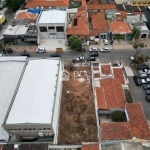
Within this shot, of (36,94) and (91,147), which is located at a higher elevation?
(36,94)

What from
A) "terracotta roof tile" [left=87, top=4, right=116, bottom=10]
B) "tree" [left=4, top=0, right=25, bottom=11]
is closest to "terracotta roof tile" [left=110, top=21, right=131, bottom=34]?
"terracotta roof tile" [left=87, top=4, right=116, bottom=10]

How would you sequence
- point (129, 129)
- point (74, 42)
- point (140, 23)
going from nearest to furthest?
1. point (129, 129)
2. point (74, 42)
3. point (140, 23)

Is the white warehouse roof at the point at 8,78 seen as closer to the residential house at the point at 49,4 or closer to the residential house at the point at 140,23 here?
the residential house at the point at 49,4

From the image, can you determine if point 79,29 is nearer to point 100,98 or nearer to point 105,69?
point 105,69

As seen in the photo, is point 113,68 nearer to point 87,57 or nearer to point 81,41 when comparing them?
point 87,57

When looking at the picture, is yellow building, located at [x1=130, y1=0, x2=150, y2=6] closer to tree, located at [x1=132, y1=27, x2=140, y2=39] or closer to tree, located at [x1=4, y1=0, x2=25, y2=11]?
tree, located at [x1=132, y1=27, x2=140, y2=39]

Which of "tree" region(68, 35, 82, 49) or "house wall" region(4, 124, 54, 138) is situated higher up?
"tree" region(68, 35, 82, 49)

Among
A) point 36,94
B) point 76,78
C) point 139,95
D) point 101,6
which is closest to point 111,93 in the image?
point 139,95
